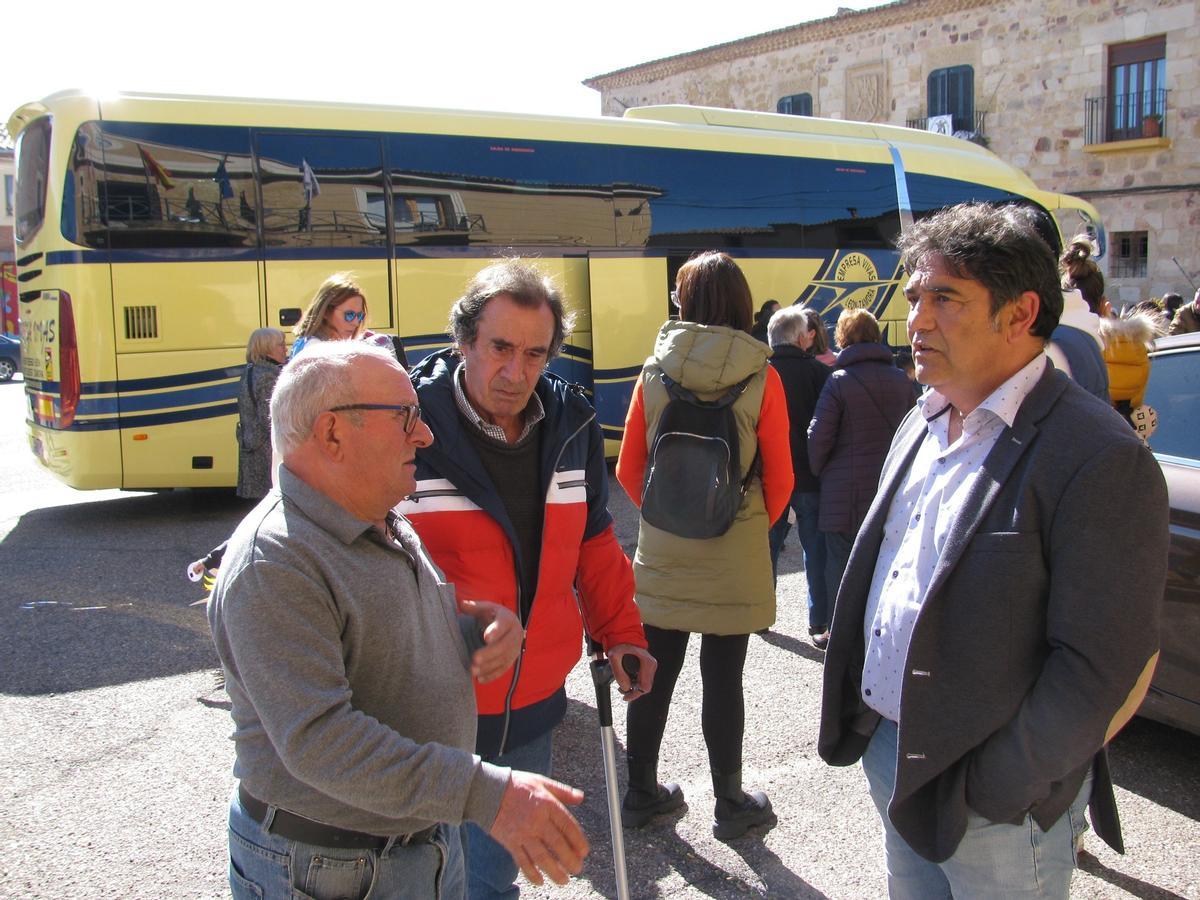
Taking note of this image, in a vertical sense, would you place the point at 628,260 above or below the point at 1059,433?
above

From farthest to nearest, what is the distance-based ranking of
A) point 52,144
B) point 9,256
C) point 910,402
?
point 9,256 < point 52,144 < point 910,402

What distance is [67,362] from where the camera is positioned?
7.79m

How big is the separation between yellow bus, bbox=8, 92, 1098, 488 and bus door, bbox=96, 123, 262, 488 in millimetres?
15

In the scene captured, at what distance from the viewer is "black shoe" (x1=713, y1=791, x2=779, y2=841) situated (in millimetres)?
3521

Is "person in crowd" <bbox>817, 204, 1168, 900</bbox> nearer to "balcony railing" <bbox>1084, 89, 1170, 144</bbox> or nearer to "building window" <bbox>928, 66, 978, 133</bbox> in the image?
"balcony railing" <bbox>1084, 89, 1170, 144</bbox>

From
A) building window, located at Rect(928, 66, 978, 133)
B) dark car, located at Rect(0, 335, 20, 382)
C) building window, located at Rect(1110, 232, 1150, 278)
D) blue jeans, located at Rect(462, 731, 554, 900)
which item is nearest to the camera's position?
blue jeans, located at Rect(462, 731, 554, 900)

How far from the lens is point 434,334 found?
29.2 feet

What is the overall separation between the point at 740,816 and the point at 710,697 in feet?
1.44

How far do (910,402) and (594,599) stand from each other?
2.74m

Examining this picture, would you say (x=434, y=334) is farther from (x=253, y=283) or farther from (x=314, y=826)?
→ (x=314, y=826)

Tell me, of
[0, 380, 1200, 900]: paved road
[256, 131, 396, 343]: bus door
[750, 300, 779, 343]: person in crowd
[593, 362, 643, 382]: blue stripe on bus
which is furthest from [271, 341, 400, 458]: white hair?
[593, 362, 643, 382]: blue stripe on bus

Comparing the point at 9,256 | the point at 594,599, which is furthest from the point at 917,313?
the point at 9,256

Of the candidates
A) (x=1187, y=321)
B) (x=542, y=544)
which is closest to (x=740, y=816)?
(x=542, y=544)

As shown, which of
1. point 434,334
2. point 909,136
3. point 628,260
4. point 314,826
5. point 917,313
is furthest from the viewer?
point 909,136
